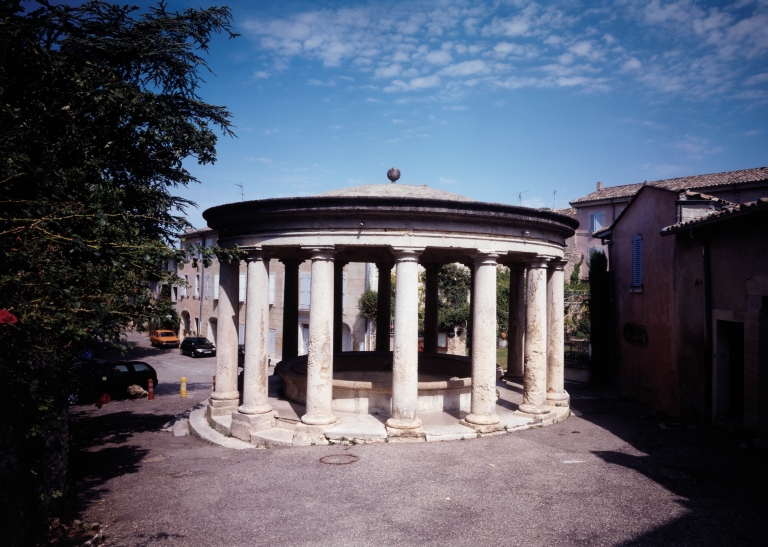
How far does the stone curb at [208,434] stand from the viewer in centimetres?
1088

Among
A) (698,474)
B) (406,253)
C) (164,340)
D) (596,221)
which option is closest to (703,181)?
(596,221)

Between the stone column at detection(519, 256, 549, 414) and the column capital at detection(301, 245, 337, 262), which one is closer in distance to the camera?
the column capital at detection(301, 245, 337, 262)

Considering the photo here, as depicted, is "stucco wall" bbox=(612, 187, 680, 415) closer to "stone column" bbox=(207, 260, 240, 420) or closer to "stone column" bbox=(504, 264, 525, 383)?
"stone column" bbox=(504, 264, 525, 383)

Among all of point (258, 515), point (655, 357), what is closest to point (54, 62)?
point (258, 515)

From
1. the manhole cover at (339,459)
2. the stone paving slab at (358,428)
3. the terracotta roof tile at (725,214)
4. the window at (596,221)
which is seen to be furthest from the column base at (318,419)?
the window at (596,221)

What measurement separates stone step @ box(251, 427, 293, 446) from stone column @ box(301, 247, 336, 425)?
1.77 ft

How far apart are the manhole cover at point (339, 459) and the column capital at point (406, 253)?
4.34 m

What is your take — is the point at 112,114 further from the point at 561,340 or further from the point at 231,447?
the point at 561,340

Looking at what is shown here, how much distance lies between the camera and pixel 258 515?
285 inches

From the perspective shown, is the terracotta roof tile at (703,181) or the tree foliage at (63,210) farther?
the terracotta roof tile at (703,181)

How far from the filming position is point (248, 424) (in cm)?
1112

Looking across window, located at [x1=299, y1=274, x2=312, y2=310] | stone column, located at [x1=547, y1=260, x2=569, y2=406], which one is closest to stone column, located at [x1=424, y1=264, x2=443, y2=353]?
stone column, located at [x1=547, y1=260, x2=569, y2=406]

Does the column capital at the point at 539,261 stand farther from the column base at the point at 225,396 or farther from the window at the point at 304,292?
the window at the point at 304,292

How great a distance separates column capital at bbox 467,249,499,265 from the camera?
11375mm
